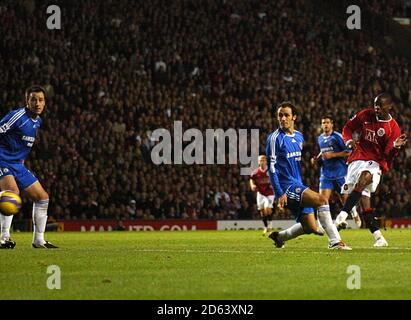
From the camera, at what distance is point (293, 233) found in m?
15.5

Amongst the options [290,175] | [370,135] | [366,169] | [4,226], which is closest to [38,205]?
[4,226]

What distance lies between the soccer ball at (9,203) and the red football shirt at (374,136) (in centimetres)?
601

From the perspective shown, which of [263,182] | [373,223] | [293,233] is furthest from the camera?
[263,182]

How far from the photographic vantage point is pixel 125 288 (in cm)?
966

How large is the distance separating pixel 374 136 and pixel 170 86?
17.7 meters

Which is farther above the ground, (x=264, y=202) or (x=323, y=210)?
(x=264, y=202)

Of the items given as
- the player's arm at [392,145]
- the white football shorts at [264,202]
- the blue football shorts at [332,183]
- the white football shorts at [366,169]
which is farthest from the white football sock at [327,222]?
the white football shorts at [264,202]

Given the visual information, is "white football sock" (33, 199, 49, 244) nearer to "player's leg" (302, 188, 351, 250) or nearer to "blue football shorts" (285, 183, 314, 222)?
"blue football shorts" (285, 183, 314, 222)

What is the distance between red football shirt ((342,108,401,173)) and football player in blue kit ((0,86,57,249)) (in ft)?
17.8

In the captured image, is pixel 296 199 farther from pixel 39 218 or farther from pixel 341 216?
pixel 39 218
